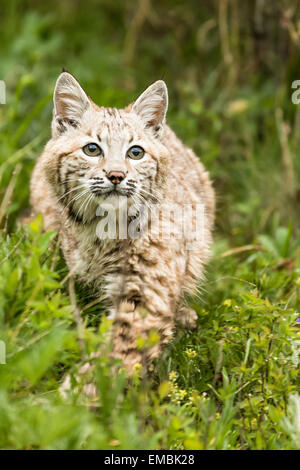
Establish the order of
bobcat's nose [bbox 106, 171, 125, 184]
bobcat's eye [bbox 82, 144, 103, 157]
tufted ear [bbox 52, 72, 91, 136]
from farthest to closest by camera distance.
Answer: tufted ear [bbox 52, 72, 91, 136], bobcat's eye [bbox 82, 144, 103, 157], bobcat's nose [bbox 106, 171, 125, 184]

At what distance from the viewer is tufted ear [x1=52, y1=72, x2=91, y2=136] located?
3938 millimetres

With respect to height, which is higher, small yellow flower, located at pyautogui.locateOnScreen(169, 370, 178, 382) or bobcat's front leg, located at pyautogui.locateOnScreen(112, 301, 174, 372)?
bobcat's front leg, located at pyautogui.locateOnScreen(112, 301, 174, 372)

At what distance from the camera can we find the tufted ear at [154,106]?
406 cm

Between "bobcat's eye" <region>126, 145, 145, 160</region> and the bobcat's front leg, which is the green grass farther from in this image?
"bobcat's eye" <region>126, 145, 145, 160</region>

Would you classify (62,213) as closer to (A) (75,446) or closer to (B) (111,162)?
(B) (111,162)

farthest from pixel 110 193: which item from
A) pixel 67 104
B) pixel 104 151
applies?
pixel 67 104

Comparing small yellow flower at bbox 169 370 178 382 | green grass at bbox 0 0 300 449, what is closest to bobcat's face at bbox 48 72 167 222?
green grass at bbox 0 0 300 449

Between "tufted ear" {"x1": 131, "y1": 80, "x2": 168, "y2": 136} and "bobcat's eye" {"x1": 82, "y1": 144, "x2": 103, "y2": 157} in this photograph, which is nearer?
"bobcat's eye" {"x1": 82, "y1": 144, "x2": 103, "y2": 157}

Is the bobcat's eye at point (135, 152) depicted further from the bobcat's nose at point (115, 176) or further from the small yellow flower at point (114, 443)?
the small yellow flower at point (114, 443)

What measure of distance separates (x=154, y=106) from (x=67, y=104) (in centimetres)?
56

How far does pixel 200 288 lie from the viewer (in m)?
4.29

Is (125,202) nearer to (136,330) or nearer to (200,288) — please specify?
(136,330)

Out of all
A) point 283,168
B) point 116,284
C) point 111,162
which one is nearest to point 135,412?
point 116,284

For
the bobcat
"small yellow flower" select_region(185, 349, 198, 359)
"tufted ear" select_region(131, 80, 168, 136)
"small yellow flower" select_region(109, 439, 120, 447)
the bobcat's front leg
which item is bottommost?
"small yellow flower" select_region(109, 439, 120, 447)
